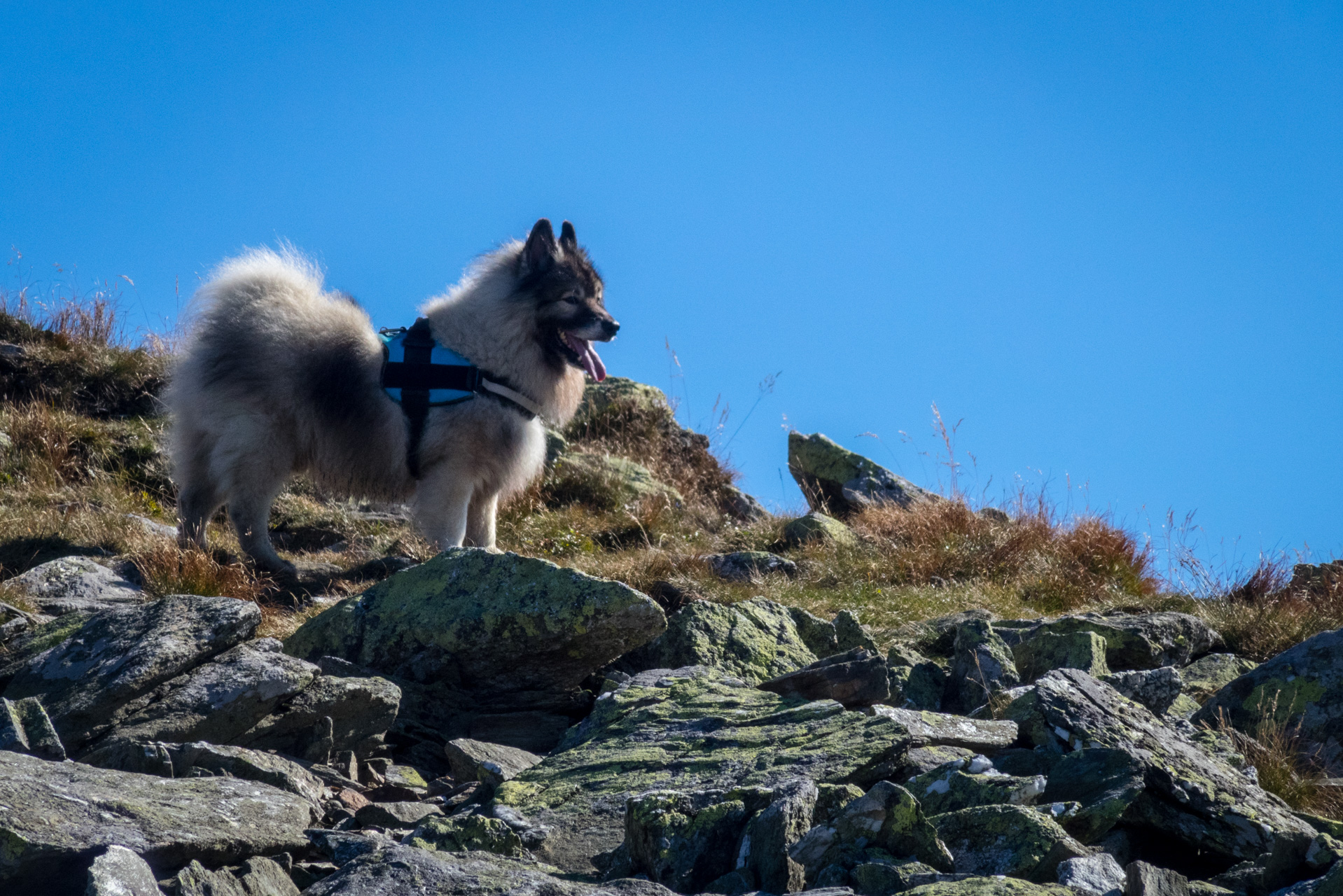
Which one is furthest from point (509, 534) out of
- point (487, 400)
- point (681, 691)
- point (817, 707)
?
point (817, 707)

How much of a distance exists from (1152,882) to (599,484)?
8.37 m

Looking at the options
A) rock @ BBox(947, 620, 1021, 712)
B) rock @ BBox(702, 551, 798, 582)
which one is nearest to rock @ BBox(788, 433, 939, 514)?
rock @ BBox(702, 551, 798, 582)

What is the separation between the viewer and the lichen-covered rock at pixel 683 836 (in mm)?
3221

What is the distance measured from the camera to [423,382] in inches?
326

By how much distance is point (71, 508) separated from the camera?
8.70 m

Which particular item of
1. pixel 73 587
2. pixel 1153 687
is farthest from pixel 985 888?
pixel 73 587

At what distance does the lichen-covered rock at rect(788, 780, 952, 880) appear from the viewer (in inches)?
126

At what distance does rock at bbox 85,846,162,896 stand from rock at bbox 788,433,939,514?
8750mm

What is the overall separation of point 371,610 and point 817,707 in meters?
2.54

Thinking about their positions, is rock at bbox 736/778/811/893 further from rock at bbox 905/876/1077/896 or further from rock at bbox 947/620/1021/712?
rock at bbox 947/620/1021/712

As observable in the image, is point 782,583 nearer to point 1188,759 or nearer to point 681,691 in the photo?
point 681,691

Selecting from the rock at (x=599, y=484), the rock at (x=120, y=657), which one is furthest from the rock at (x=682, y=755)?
the rock at (x=599, y=484)

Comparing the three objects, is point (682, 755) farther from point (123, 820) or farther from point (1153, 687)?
point (1153, 687)

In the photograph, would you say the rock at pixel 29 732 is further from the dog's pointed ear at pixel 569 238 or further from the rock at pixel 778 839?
the dog's pointed ear at pixel 569 238
